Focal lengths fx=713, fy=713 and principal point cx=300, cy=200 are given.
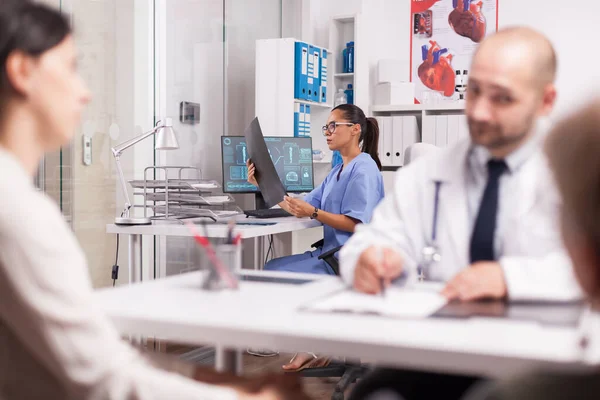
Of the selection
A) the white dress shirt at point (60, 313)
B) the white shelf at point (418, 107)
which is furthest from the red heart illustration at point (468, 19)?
the white dress shirt at point (60, 313)

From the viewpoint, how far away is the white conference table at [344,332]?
1.09 metres

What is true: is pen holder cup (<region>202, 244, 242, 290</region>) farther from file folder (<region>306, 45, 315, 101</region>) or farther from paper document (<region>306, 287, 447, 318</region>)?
file folder (<region>306, 45, 315, 101</region>)

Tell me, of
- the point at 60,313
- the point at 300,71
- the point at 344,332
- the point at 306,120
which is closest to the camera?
the point at 60,313

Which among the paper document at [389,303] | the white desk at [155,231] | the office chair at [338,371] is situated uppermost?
the paper document at [389,303]

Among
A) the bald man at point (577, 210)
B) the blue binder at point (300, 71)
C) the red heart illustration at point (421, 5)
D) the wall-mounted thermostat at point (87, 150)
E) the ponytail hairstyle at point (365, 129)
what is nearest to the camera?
the bald man at point (577, 210)

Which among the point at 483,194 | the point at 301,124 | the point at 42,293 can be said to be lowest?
the point at 42,293

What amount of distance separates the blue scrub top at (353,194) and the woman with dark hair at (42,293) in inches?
94.8

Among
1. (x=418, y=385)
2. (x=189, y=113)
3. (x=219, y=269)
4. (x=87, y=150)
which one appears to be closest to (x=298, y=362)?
(x=87, y=150)

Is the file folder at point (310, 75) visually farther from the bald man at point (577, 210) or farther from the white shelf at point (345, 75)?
the bald man at point (577, 210)

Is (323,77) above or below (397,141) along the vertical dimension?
above

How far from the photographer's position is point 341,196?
3787mm

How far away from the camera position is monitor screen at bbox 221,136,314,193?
4.25m

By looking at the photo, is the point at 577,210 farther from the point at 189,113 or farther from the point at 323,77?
the point at 323,77

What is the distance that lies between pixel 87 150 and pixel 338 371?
5.90 feet
